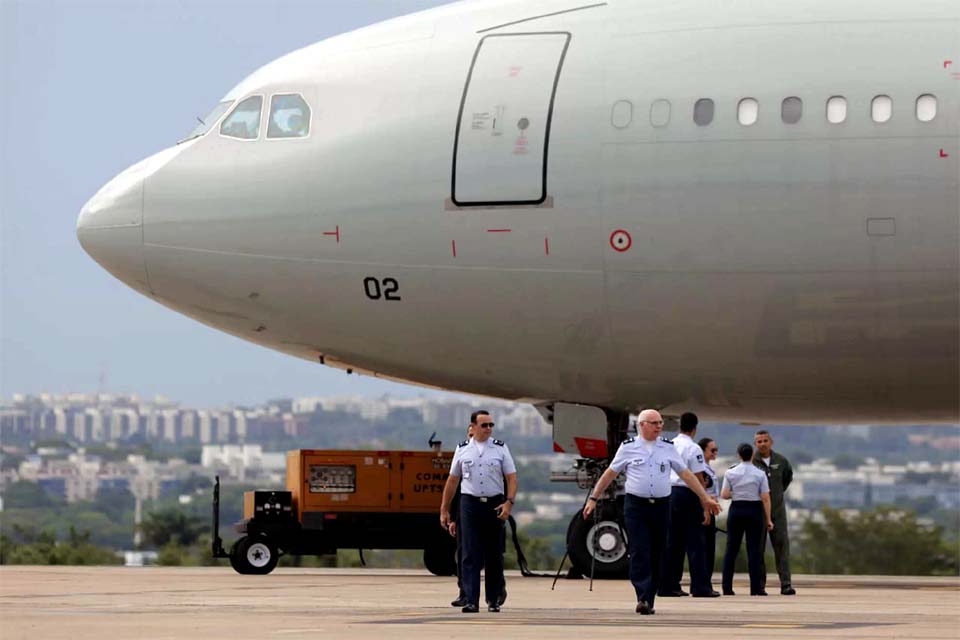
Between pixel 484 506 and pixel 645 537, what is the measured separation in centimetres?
144

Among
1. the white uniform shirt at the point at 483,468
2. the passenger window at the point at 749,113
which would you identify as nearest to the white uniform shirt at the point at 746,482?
the passenger window at the point at 749,113

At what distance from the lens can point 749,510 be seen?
2180cm

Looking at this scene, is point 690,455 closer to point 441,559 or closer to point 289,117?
point 289,117

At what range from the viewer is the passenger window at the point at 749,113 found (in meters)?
21.9

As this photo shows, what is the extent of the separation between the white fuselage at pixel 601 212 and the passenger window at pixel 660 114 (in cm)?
5

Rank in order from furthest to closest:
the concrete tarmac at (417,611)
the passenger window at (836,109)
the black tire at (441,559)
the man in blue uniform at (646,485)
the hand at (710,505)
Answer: the black tire at (441,559), the passenger window at (836,109), the hand at (710,505), the man in blue uniform at (646,485), the concrete tarmac at (417,611)

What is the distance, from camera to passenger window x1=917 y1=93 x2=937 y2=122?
21.4 meters

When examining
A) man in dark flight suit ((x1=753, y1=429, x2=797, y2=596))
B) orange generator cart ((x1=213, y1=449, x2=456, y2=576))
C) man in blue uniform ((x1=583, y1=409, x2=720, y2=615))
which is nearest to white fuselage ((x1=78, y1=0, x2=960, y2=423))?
man in dark flight suit ((x1=753, y1=429, x2=797, y2=596))

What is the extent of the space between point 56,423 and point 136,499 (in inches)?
1160

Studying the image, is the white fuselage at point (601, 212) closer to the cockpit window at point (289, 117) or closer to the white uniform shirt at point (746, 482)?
the cockpit window at point (289, 117)

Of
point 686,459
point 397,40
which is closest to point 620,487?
point 686,459

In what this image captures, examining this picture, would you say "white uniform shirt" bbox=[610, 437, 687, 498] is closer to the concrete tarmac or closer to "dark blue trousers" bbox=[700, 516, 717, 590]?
the concrete tarmac

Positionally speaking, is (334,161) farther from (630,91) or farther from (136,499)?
(136,499)

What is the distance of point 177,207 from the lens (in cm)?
2384
